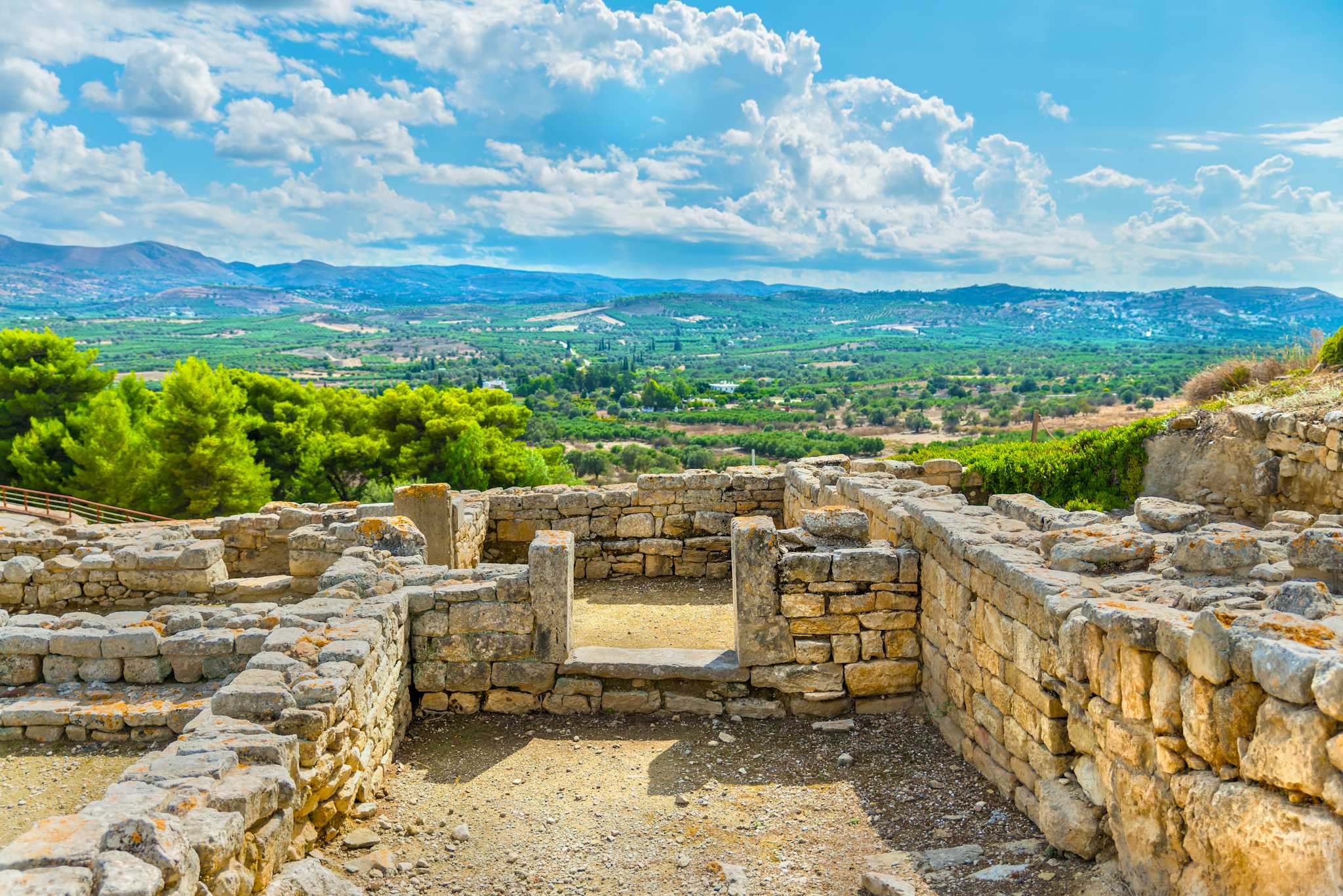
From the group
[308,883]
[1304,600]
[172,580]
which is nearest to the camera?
[1304,600]

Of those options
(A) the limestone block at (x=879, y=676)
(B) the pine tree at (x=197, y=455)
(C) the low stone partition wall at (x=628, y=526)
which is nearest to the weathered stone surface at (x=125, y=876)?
(A) the limestone block at (x=879, y=676)

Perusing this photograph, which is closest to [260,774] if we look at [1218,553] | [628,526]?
[1218,553]

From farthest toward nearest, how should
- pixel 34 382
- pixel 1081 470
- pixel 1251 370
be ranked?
1. pixel 34 382
2. pixel 1251 370
3. pixel 1081 470

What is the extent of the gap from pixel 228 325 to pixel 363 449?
176236mm

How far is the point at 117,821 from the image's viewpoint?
12.0 feet

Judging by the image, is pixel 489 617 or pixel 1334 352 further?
pixel 1334 352

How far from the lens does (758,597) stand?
295 inches

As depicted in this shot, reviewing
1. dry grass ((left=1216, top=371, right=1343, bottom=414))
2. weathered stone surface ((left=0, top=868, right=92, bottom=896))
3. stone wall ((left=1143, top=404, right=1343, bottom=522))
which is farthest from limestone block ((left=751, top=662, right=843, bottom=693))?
dry grass ((left=1216, top=371, right=1343, bottom=414))

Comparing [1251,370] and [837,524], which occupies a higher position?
[1251,370]

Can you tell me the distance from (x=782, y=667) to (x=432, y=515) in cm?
442

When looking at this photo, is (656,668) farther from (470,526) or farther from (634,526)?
(634,526)

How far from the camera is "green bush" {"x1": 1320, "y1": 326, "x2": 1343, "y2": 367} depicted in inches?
539

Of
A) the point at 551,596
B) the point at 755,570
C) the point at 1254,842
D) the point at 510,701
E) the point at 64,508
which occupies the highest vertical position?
the point at 755,570

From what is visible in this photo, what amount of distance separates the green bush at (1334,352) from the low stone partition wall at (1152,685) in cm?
928
